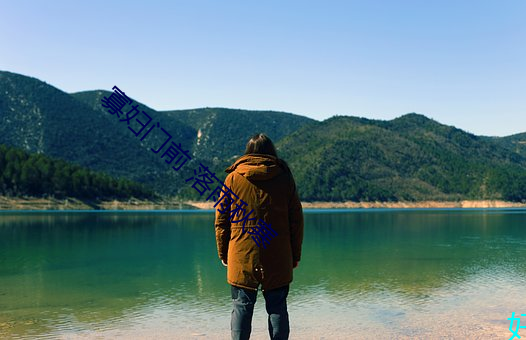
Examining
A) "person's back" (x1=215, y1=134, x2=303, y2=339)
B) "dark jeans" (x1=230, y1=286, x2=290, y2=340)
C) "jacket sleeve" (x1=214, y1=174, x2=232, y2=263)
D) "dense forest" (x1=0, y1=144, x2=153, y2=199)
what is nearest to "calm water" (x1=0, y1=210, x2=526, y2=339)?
Result: "dark jeans" (x1=230, y1=286, x2=290, y2=340)

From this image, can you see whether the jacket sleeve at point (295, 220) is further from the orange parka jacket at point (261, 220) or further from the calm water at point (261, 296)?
the calm water at point (261, 296)

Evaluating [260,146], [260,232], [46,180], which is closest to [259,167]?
[260,146]

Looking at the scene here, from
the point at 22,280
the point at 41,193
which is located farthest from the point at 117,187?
the point at 22,280

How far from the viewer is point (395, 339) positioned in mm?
12828

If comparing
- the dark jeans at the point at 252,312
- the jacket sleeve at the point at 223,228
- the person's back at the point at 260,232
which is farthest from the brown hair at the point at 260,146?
the dark jeans at the point at 252,312

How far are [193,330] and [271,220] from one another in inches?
327

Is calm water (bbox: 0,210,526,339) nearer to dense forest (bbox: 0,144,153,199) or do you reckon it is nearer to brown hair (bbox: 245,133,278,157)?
brown hair (bbox: 245,133,278,157)

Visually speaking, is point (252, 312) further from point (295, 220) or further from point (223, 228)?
point (295, 220)

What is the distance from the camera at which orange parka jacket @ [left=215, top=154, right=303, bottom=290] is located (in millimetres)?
6398

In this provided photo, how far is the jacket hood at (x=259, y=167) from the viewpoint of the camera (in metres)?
6.38

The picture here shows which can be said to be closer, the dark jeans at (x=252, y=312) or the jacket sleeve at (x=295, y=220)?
the dark jeans at (x=252, y=312)

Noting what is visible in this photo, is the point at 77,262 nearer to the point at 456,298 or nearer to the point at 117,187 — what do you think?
the point at 456,298

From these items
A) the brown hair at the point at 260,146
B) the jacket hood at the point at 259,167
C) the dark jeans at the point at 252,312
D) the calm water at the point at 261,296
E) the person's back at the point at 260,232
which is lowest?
the calm water at the point at 261,296

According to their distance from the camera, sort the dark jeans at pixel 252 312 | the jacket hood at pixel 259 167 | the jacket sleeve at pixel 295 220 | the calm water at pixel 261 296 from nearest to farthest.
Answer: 1. the jacket hood at pixel 259 167
2. the dark jeans at pixel 252 312
3. the jacket sleeve at pixel 295 220
4. the calm water at pixel 261 296
